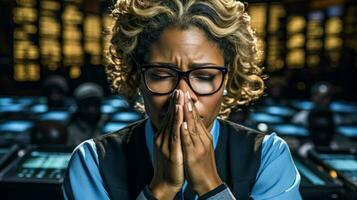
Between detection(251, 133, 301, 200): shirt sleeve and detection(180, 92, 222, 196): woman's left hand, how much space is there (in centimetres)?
19

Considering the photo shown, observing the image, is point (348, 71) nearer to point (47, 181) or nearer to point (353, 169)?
point (353, 169)

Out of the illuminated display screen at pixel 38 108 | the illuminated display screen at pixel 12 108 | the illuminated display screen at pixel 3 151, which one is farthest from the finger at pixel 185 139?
the illuminated display screen at pixel 12 108

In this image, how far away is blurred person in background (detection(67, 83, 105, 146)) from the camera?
4.72 meters

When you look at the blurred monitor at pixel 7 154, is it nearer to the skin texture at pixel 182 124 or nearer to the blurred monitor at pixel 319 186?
the blurred monitor at pixel 319 186

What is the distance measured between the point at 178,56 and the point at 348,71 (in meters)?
11.9

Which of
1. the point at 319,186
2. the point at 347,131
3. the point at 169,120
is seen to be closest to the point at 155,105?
the point at 169,120

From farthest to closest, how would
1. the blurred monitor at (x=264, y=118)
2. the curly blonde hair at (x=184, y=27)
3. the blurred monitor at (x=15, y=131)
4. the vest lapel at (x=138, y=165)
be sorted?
the blurred monitor at (x=264, y=118), the blurred monitor at (x=15, y=131), the vest lapel at (x=138, y=165), the curly blonde hair at (x=184, y=27)

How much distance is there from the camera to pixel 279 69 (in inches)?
481

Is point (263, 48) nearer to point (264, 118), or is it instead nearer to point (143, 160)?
point (264, 118)

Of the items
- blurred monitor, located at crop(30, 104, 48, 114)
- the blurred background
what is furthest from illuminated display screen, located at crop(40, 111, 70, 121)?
the blurred background

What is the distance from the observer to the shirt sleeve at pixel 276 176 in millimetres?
1210

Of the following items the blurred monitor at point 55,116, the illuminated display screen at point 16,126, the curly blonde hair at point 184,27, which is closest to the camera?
the curly blonde hair at point 184,27

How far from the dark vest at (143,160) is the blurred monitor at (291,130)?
4.66 m

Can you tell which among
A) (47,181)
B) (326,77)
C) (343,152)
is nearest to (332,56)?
(326,77)
